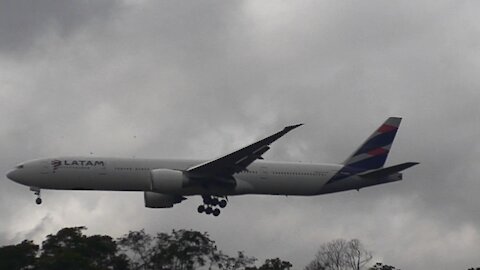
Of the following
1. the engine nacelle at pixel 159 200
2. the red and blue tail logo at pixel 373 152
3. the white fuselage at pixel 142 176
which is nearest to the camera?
the white fuselage at pixel 142 176

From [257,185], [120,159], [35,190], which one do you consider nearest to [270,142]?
[257,185]

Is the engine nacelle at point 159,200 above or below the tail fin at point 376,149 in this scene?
below

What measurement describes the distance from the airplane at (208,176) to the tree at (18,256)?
13.9 ft

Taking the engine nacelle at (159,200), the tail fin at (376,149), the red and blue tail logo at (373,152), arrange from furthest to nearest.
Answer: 1. the tail fin at (376,149)
2. the red and blue tail logo at (373,152)
3. the engine nacelle at (159,200)

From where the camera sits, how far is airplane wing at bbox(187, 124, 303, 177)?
62.7 metres

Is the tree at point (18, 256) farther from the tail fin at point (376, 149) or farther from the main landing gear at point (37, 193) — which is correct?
the tail fin at point (376, 149)

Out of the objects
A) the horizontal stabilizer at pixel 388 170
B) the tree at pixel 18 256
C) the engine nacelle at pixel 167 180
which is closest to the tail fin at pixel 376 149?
the horizontal stabilizer at pixel 388 170

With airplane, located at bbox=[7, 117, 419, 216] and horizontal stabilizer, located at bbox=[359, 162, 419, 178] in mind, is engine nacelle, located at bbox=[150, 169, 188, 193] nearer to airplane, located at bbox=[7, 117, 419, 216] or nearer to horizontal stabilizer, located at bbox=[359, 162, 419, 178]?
airplane, located at bbox=[7, 117, 419, 216]

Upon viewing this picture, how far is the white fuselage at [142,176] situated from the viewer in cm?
6300

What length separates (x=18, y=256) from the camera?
66.3 metres

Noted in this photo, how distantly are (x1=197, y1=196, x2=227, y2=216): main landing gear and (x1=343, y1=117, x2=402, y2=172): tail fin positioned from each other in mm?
8896

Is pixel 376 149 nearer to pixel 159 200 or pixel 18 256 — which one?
pixel 159 200

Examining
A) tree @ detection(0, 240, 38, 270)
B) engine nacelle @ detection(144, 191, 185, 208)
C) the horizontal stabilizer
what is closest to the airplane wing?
engine nacelle @ detection(144, 191, 185, 208)

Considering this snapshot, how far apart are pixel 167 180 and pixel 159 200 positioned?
5156 millimetres
